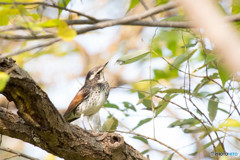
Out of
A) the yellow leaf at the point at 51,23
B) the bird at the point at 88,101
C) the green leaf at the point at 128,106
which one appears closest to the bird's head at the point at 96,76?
the bird at the point at 88,101

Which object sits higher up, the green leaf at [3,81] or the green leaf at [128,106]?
the green leaf at [128,106]

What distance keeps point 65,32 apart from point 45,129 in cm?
158

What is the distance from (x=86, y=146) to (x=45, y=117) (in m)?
0.73

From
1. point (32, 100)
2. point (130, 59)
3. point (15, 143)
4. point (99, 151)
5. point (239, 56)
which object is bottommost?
point (239, 56)

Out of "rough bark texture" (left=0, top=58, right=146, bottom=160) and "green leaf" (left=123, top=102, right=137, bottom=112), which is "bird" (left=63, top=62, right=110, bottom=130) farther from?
"rough bark texture" (left=0, top=58, right=146, bottom=160)

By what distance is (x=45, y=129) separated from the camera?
3.03 m

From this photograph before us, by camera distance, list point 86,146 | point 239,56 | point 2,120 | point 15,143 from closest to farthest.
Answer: point 239,56 → point 2,120 → point 86,146 → point 15,143

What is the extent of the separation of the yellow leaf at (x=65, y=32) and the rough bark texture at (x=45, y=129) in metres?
0.85

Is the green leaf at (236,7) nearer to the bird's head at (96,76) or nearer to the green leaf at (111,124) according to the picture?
the green leaf at (111,124)

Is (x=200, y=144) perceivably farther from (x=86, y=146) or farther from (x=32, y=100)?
(x=32, y=100)

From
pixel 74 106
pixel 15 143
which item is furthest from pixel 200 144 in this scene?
pixel 15 143

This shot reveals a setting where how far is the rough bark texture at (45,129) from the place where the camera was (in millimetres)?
2621

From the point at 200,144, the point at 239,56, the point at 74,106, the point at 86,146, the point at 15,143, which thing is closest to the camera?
the point at 239,56

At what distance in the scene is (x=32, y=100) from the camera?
9.02ft
